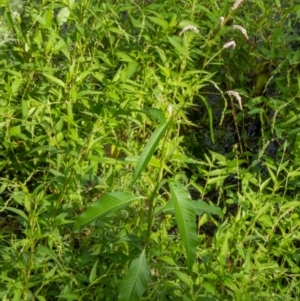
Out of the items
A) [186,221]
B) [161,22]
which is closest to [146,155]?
[186,221]

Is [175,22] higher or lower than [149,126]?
higher

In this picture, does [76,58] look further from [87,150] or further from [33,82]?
[87,150]

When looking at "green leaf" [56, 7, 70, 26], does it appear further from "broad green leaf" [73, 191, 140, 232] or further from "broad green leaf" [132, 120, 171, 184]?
"broad green leaf" [132, 120, 171, 184]

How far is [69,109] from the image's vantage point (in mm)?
3051

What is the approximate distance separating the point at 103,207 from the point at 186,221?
0.26 meters

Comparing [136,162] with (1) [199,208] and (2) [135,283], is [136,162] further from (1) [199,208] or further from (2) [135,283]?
(2) [135,283]

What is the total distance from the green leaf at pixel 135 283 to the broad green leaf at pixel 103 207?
20 centimetres

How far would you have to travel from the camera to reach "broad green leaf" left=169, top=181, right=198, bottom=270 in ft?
6.59

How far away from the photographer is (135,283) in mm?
2176

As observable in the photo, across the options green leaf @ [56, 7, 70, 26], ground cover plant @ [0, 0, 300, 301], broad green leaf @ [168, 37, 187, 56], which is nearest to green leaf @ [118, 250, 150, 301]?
ground cover plant @ [0, 0, 300, 301]

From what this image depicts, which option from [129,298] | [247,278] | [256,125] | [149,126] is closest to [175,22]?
[149,126]

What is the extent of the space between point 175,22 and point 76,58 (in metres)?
0.51

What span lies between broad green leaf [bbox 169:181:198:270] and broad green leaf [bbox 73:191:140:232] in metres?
0.16

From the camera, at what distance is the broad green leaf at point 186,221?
2.01 meters
